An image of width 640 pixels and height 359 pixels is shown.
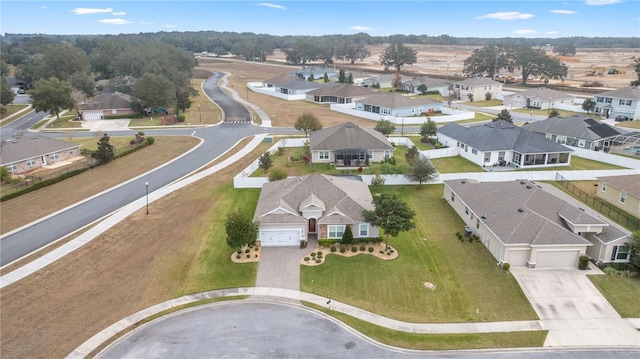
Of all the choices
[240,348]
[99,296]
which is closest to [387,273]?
[240,348]

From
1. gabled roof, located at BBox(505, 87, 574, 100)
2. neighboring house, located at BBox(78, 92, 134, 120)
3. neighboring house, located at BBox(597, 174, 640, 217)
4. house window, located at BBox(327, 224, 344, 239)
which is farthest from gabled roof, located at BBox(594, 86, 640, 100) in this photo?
neighboring house, located at BBox(78, 92, 134, 120)

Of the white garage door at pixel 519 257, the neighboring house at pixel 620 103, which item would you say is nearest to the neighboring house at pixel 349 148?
the white garage door at pixel 519 257

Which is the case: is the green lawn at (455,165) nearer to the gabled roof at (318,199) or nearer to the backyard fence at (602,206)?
the backyard fence at (602,206)

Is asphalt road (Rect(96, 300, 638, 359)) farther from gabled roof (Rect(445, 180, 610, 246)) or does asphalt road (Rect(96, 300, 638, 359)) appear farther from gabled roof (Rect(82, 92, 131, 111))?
gabled roof (Rect(82, 92, 131, 111))

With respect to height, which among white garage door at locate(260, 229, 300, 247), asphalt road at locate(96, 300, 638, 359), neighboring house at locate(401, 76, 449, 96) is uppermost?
neighboring house at locate(401, 76, 449, 96)

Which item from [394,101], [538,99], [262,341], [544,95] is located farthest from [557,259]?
[544,95]

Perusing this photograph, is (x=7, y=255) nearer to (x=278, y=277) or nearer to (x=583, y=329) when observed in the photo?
(x=278, y=277)

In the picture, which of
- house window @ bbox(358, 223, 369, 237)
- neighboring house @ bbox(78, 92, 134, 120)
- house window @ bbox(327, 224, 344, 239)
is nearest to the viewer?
house window @ bbox(327, 224, 344, 239)
